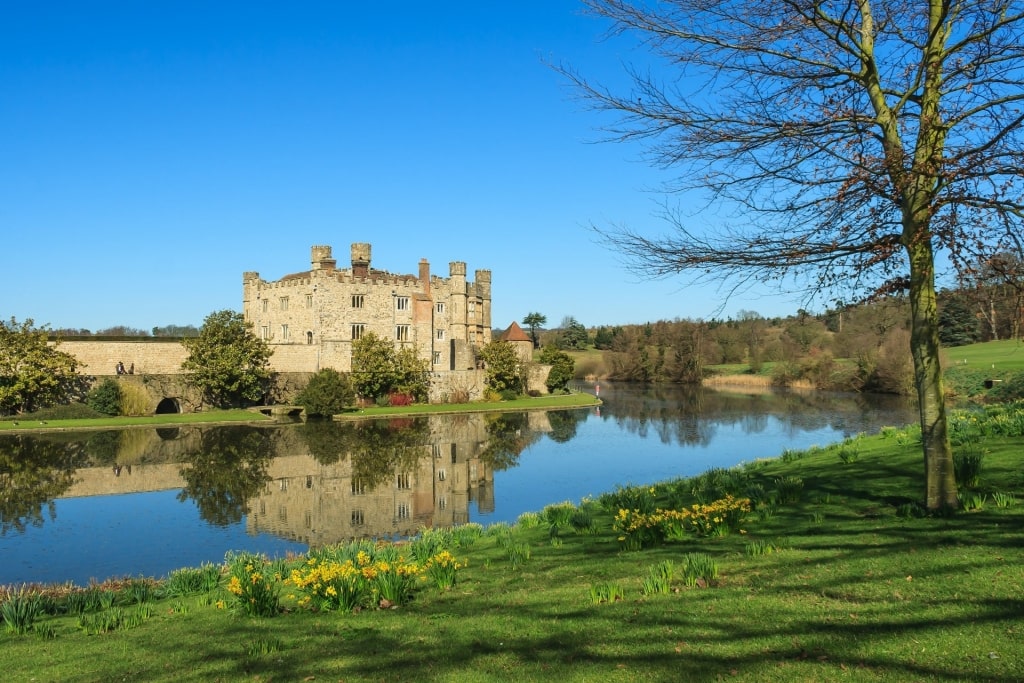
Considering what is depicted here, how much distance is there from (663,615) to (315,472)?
67.3 feet

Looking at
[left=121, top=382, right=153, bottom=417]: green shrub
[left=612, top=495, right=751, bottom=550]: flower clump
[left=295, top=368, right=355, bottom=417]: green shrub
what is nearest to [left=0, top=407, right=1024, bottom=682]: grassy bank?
[left=612, top=495, right=751, bottom=550]: flower clump

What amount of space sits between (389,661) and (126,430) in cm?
3629

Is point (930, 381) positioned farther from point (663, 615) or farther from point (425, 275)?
point (425, 275)

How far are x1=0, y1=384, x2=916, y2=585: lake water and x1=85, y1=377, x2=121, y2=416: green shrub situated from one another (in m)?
6.12

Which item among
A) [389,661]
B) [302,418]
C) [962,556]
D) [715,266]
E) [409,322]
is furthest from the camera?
[409,322]

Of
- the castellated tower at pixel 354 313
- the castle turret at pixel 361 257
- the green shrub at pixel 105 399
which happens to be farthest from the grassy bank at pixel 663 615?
the castle turret at pixel 361 257

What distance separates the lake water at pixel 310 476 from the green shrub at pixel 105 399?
20.1 feet

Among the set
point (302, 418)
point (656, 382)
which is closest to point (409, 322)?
point (302, 418)

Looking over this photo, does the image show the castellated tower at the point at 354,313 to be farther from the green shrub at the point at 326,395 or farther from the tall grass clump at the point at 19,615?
the tall grass clump at the point at 19,615

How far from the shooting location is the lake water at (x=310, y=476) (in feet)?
51.4

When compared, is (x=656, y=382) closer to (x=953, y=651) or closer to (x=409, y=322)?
(x=409, y=322)

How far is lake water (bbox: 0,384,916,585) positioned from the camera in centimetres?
1566

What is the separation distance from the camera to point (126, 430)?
36.2 m

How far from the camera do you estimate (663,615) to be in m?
5.70
